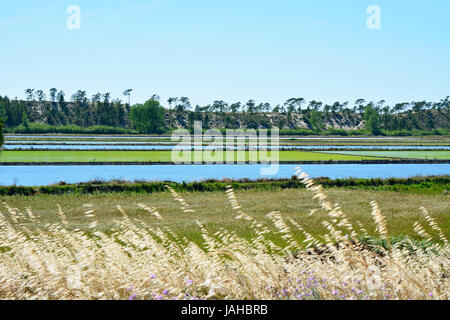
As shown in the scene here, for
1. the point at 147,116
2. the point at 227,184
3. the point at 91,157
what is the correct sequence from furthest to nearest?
the point at 147,116, the point at 91,157, the point at 227,184

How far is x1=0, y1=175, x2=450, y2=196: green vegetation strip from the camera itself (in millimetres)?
25938

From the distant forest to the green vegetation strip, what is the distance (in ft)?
346

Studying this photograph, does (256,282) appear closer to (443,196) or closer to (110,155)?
(443,196)

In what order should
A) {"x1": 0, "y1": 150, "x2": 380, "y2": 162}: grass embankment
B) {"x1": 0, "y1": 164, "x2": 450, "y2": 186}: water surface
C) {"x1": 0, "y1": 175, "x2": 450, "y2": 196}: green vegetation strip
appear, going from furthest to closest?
{"x1": 0, "y1": 150, "x2": 380, "y2": 162}: grass embankment → {"x1": 0, "y1": 164, "x2": 450, "y2": 186}: water surface → {"x1": 0, "y1": 175, "x2": 450, "y2": 196}: green vegetation strip

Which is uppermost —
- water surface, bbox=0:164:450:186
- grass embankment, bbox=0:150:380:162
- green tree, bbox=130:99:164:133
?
green tree, bbox=130:99:164:133

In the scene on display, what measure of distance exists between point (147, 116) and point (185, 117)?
42.0 metres

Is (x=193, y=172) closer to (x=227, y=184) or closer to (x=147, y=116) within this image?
(x=227, y=184)

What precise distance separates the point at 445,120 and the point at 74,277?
203993 millimetres

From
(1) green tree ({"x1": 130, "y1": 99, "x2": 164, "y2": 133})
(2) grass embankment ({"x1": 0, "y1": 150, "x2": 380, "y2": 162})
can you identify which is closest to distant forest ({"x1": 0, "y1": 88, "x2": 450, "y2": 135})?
(1) green tree ({"x1": 130, "y1": 99, "x2": 164, "y2": 133})

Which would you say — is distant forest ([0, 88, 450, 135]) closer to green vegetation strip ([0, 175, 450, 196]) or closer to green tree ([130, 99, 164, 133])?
green tree ([130, 99, 164, 133])

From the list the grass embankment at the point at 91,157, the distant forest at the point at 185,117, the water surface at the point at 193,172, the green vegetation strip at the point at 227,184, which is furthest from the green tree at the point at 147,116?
the green vegetation strip at the point at 227,184

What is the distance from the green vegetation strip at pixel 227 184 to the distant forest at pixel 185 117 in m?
105

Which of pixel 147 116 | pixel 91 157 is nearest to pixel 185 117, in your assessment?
pixel 147 116

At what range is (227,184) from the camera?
2839 cm
